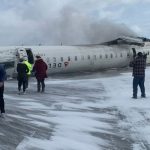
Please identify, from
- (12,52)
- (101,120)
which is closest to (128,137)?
(101,120)

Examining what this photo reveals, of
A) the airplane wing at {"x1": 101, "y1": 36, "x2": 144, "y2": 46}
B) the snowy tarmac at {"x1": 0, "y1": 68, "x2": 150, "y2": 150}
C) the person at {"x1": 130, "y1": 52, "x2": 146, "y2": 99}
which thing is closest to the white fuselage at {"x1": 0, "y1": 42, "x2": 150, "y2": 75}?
the airplane wing at {"x1": 101, "y1": 36, "x2": 144, "y2": 46}

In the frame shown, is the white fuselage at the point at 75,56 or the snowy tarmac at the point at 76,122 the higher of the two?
the white fuselage at the point at 75,56

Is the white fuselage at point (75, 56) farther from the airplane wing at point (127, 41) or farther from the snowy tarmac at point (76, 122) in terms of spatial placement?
the snowy tarmac at point (76, 122)

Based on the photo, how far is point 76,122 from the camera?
1270 cm

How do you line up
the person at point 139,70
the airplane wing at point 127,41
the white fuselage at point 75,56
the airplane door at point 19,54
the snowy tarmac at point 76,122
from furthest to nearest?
the airplane wing at point 127,41 < the white fuselage at point 75,56 < the airplane door at point 19,54 < the person at point 139,70 < the snowy tarmac at point 76,122

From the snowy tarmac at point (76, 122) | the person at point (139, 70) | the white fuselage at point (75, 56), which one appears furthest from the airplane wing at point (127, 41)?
the person at point (139, 70)

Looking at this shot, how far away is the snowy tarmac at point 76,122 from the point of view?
10.2 metres

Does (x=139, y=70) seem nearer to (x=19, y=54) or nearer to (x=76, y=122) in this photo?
(x=76, y=122)

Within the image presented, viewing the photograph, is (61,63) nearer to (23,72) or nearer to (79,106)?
(23,72)

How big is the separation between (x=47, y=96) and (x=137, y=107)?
5.08 m

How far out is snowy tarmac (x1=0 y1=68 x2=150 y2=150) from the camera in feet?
33.4

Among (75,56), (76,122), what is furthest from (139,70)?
(75,56)

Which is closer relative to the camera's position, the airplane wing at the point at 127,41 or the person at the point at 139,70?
the person at the point at 139,70

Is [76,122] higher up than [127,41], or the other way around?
[127,41]
